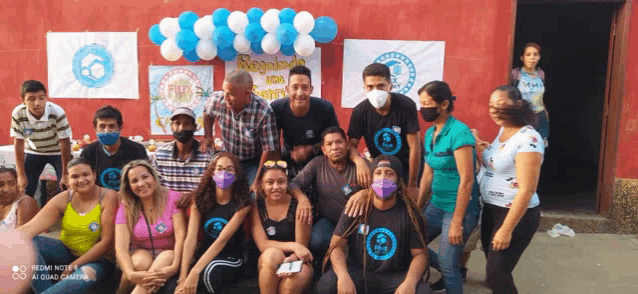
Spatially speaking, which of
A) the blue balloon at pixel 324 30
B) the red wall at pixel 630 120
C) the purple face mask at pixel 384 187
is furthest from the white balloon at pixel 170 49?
the red wall at pixel 630 120

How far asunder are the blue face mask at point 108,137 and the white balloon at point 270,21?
211cm

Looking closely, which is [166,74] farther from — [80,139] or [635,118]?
[635,118]

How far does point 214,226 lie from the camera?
324 cm

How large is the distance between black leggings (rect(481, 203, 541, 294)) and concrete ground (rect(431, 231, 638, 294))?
2.94 feet

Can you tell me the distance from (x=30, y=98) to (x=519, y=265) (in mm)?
4726

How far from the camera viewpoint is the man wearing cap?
3566mm

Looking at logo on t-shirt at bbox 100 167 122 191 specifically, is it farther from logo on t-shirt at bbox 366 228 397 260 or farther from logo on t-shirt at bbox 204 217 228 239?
logo on t-shirt at bbox 366 228 397 260

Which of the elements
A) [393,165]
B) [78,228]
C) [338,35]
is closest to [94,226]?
[78,228]

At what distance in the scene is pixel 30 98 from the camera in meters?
4.05

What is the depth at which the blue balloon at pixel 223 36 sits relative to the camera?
502cm

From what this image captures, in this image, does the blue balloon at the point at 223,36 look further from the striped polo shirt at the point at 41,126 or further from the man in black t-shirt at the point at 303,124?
the striped polo shirt at the point at 41,126

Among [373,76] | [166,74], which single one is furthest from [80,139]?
[373,76]

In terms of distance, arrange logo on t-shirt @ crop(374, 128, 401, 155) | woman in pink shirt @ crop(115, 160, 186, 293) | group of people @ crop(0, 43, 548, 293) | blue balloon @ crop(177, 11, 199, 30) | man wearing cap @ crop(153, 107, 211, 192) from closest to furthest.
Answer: group of people @ crop(0, 43, 548, 293), woman in pink shirt @ crop(115, 160, 186, 293), logo on t-shirt @ crop(374, 128, 401, 155), man wearing cap @ crop(153, 107, 211, 192), blue balloon @ crop(177, 11, 199, 30)

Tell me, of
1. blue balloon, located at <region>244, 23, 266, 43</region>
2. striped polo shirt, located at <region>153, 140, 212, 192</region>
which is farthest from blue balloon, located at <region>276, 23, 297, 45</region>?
striped polo shirt, located at <region>153, 140, 212, 192</region>
